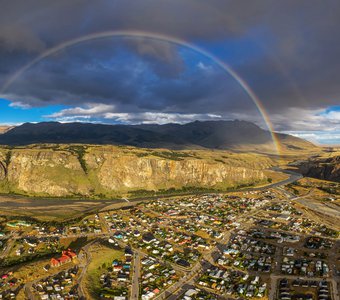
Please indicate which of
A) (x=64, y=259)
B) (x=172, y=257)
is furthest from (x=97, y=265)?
(x=172, y=257)

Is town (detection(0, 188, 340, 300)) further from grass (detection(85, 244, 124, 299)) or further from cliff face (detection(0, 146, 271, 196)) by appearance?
cliff face (detection(0, 146, 271, 196))

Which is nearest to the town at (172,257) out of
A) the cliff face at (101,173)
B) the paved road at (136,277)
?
the paved road at (136,277)

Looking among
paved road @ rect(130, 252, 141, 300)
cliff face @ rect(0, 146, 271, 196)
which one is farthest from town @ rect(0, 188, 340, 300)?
cliff face @ rect(0, 146, 271, 196)

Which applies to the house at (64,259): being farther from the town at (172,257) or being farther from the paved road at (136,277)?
the paved road at (136,277)

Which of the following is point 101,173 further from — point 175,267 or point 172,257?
point 175,267

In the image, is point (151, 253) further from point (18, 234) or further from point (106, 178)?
point (106, 178)
